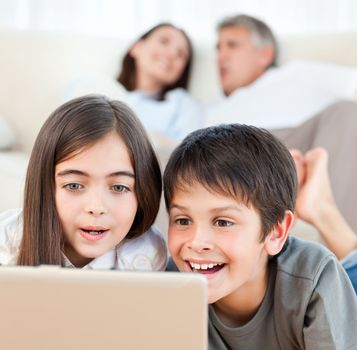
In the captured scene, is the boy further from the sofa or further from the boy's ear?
the sofa

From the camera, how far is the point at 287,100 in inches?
93.7

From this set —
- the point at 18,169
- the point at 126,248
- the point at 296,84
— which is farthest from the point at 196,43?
A: the point at 126,248

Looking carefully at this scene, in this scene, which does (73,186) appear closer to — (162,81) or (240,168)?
(240,168)

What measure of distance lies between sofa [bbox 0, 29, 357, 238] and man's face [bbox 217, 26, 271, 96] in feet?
0.13

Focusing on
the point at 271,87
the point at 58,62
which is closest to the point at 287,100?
the point at 271,87

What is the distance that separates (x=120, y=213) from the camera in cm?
123

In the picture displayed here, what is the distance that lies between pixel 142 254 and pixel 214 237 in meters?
0.22

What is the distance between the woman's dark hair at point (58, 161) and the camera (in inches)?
48.0

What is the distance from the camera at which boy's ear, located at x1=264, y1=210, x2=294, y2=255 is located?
48.5 inches

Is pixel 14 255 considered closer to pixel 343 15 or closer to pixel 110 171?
pixel 110 171

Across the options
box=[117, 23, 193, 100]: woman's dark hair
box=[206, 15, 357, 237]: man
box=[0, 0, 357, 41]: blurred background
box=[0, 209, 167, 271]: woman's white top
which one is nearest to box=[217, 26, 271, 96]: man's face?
box=[206, 15, 357, 237]: man

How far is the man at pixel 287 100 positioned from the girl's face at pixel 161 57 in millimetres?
147

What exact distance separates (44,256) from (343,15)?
2.31m

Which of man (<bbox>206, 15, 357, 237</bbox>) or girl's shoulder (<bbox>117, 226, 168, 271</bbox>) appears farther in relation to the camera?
man (<bbox>206, 15, 357, 237</bbox>)
